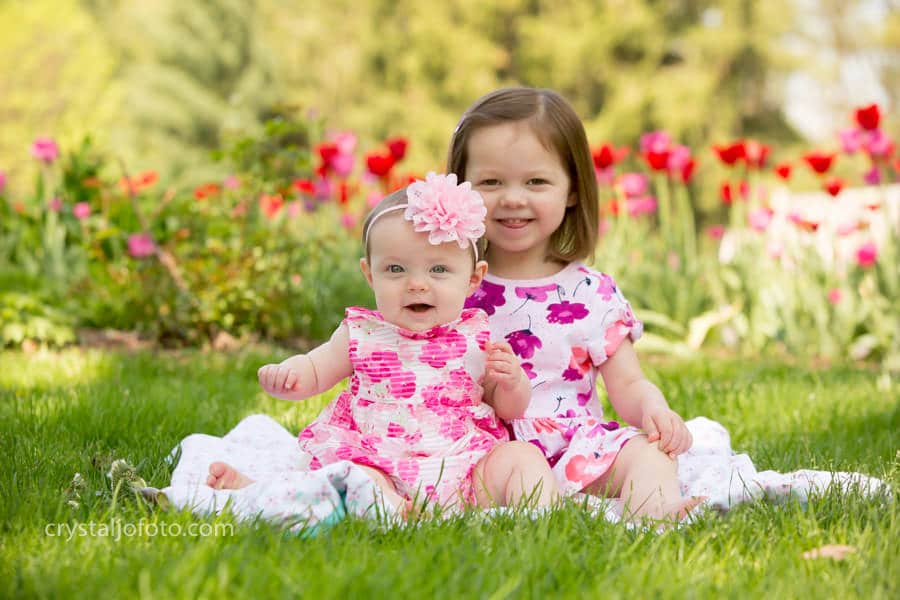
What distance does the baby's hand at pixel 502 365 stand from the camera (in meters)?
2.19

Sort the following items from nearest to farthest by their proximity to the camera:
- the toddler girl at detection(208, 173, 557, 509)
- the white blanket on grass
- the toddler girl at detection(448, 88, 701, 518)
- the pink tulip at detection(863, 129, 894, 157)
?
1. the white blanket on grass
2. the toddler girl at detection(208, 173, 557, 509)
3. the toddler girl at detection(448, 88, 701, 518)
4. the pink tulip at detection(863, 129, 894, 157)

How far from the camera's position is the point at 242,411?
3207mm

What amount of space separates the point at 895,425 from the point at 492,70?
51.9 feet

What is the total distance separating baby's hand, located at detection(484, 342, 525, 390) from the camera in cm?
219

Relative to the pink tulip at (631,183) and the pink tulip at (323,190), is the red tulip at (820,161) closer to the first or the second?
the pink tulip at (631,183)

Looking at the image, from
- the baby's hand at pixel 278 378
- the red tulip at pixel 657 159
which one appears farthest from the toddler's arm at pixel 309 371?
the red tulip at pixel 657 159

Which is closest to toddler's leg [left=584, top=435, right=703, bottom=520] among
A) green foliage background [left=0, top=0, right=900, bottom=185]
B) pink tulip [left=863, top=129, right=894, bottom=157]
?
pink tulip [left=863, top=129, right=894, bottom=157]

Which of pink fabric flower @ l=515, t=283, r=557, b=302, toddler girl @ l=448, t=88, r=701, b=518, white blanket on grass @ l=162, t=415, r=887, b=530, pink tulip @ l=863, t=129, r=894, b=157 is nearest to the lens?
white blanket on grass @ l=162, t=415, r=887, b=530

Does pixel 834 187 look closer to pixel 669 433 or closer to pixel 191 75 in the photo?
pixel 669 433

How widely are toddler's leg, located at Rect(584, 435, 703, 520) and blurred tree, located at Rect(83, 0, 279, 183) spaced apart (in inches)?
713

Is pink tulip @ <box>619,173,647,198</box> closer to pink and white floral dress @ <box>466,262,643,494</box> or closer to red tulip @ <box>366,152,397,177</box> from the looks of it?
red tulip @ <box>366,152,397,177</box>

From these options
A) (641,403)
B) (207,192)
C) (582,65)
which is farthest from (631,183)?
(582,65)

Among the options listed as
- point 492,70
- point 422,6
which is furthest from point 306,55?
point 492,70

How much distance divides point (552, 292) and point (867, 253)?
334cm
